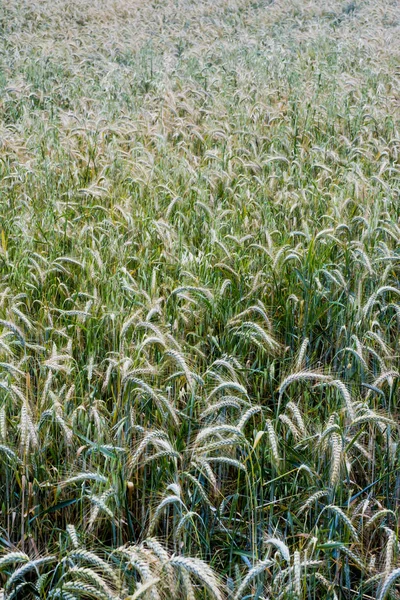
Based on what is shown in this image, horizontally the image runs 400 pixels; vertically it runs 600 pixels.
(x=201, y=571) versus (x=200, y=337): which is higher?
(x=201, y=571)

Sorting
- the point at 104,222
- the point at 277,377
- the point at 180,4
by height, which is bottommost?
the point at 277,377

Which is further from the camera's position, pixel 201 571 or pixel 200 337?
pixel 200 337

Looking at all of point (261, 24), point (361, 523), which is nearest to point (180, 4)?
point (261, 24)

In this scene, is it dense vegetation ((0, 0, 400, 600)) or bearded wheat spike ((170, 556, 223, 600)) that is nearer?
bearded wheat spike ((170, 556, 223, 600))

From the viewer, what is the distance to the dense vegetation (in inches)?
77.5

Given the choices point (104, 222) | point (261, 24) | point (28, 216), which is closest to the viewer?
point (104, 222)

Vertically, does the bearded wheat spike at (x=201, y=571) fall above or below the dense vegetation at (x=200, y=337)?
above

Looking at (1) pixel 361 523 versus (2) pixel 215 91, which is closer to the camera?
(1) pixel 361 523

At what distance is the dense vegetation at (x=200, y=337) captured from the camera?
197cm

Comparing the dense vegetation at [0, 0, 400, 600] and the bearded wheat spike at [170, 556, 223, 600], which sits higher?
the bearded wheat spike at [170, 556, 223, 600]

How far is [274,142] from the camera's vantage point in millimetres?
5727

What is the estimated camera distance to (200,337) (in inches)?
115

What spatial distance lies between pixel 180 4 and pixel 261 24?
2.79 metres

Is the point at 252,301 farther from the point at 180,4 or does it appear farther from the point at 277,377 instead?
the point at 180,4
